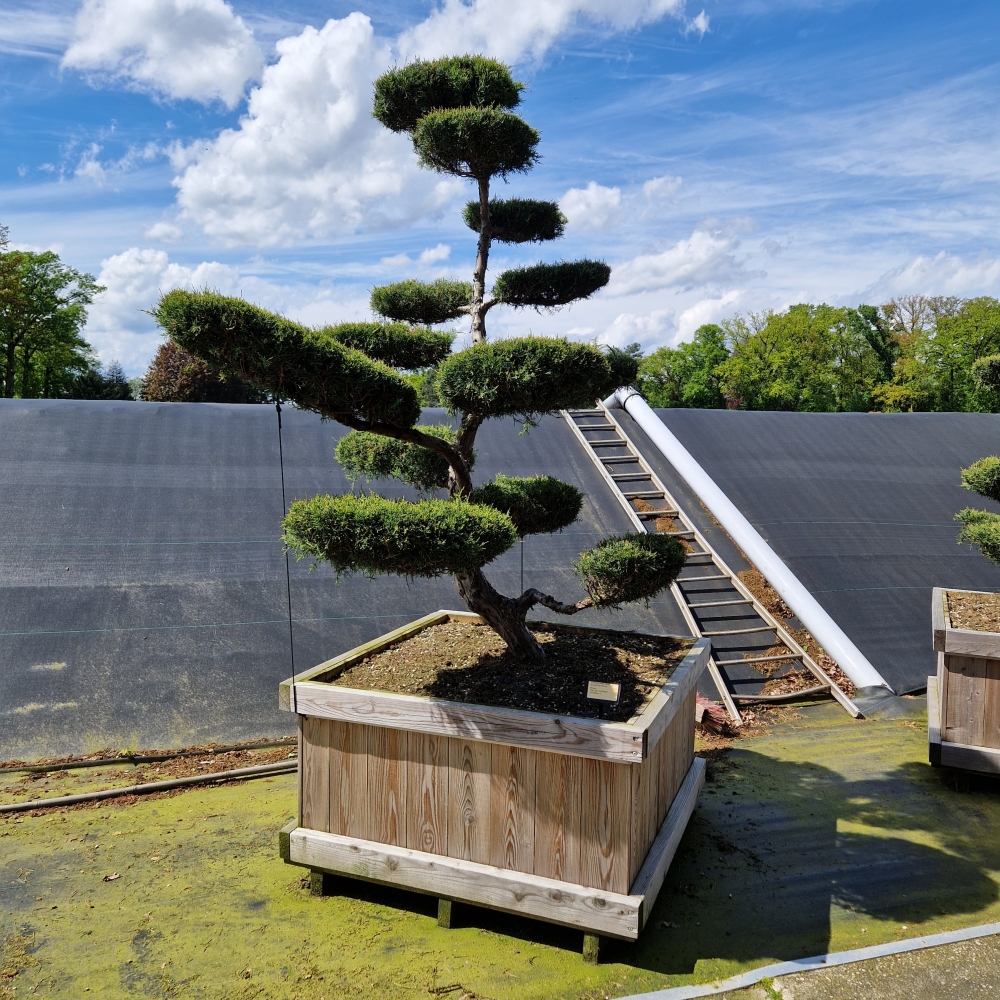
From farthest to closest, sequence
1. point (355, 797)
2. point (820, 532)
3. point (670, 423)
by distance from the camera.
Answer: point (670, 423) < point (820, 532) < point (355, 797)

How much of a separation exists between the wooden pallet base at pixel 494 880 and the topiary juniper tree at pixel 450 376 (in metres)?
1.10

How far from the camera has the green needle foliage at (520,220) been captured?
4324 mm

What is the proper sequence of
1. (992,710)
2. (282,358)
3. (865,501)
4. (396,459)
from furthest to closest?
(865,501) → (992,710) → (396,459) → (282,358)

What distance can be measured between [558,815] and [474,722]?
512mm

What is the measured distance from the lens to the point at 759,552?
295 inches

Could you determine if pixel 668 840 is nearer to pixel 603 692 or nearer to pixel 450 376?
pixel 603 692

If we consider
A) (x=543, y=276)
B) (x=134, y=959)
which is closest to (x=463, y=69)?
(x=543, y=276)

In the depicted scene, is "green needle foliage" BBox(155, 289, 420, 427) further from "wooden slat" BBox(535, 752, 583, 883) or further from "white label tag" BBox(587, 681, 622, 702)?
"wooden slat" BBox(535, 752, 583, 883)

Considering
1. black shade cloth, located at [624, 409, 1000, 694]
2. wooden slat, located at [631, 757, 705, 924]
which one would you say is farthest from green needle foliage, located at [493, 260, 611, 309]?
black shade cloth, located at [624, 409, 1000, 694]

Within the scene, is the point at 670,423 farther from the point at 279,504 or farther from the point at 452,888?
the point at 452,888

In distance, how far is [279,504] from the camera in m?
6.93

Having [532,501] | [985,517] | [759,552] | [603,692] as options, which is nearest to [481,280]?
[532,501]

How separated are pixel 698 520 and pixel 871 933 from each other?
17.0ft

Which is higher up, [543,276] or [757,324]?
[757,324]
